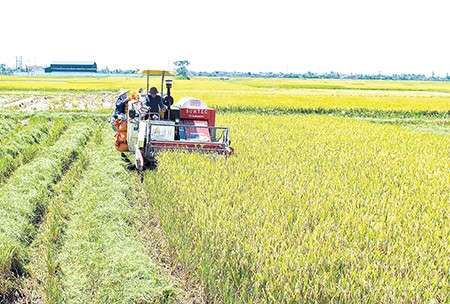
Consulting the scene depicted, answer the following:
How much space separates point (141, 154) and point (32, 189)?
2222 millimetres

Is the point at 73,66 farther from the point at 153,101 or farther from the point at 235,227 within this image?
the point at 235,227

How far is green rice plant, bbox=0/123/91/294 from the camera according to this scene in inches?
194

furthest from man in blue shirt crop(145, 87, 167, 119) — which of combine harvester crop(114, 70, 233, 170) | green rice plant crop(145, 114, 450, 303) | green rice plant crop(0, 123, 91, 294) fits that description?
green rice plant crop(0, 123, 91, 294)

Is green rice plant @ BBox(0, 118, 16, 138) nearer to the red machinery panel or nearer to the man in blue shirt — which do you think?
the man in blue shirt

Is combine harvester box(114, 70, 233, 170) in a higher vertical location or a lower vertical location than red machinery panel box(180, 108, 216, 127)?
lower

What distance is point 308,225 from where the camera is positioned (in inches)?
180

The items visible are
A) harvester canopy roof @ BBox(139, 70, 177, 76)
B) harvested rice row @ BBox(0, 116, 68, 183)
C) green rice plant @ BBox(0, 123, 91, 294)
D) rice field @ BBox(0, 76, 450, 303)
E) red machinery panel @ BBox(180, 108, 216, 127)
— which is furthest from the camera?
harvester canopy roof @ BBox(139, 70, 177, 76)

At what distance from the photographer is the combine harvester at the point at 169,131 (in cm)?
854

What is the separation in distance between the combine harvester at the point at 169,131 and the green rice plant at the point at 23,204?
1648mm

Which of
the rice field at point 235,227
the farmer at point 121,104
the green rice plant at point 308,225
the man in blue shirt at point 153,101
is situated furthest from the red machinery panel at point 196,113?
the farmer at point 121,104

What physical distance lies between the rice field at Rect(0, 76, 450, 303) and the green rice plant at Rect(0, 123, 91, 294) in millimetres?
26

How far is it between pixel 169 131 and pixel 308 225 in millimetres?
4933

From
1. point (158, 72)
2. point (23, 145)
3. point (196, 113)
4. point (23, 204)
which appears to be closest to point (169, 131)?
point (196, 113)

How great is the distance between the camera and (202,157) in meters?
7.99
